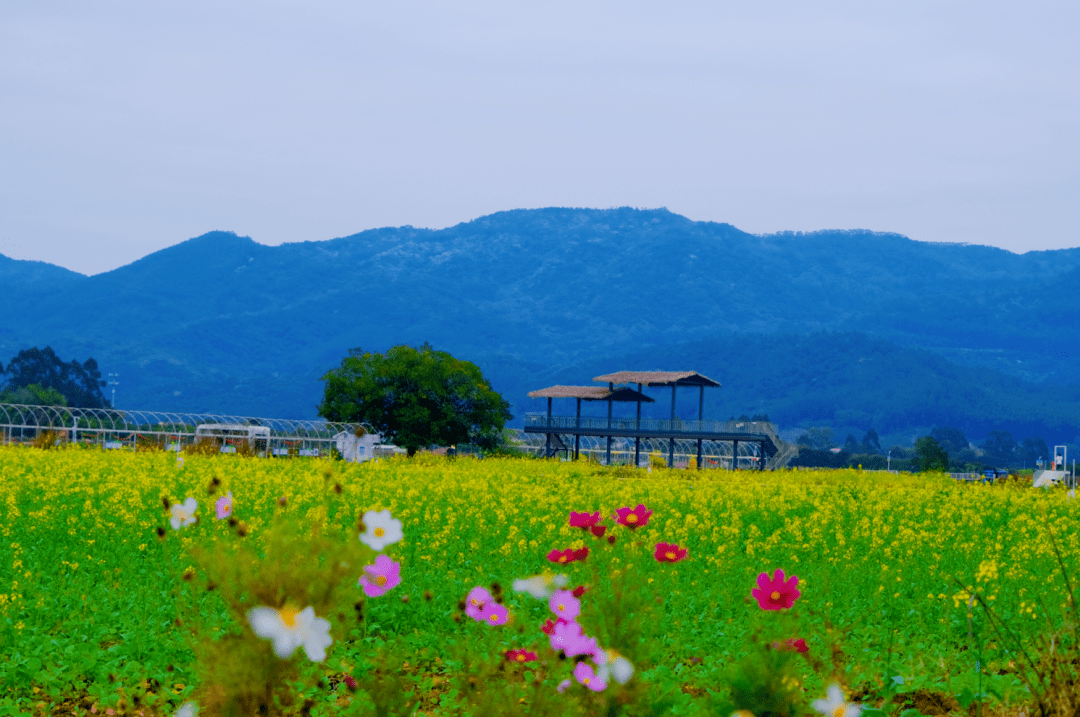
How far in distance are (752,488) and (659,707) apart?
14.4 meters

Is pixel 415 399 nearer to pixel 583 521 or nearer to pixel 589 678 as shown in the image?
pixel 583 521

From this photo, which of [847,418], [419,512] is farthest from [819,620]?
[847,418]

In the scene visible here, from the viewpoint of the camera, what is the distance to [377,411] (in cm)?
3478

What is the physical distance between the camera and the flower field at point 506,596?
3107 mm

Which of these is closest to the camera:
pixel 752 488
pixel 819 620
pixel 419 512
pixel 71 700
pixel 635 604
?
pixel 635 604

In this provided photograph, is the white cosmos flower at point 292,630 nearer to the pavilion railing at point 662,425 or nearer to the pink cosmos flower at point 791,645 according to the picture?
the pink cosmos flower at point 791,645

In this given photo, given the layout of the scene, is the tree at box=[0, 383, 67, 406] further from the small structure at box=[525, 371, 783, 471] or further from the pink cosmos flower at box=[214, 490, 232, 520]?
the pink cosmos flower at box=[214, 490, 232, 520]

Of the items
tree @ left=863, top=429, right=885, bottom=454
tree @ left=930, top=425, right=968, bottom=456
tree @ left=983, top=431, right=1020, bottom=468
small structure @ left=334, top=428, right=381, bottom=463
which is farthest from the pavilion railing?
tree @ left=983, top=431, right=1020, bottom=468

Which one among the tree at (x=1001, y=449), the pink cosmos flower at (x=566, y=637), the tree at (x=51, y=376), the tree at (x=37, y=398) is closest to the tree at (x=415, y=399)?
the pink cosmos flower at (x=566, y=637)

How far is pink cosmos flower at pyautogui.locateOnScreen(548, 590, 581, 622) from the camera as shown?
326cm

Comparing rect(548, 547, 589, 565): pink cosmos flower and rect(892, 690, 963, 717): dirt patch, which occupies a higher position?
rect(548, 547, 589, 565): pink cosmos flower

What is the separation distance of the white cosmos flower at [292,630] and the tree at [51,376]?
351 ft

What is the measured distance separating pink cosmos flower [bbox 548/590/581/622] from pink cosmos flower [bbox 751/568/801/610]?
2.24 feet

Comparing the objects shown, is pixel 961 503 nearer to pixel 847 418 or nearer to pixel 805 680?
pixel 805 680
